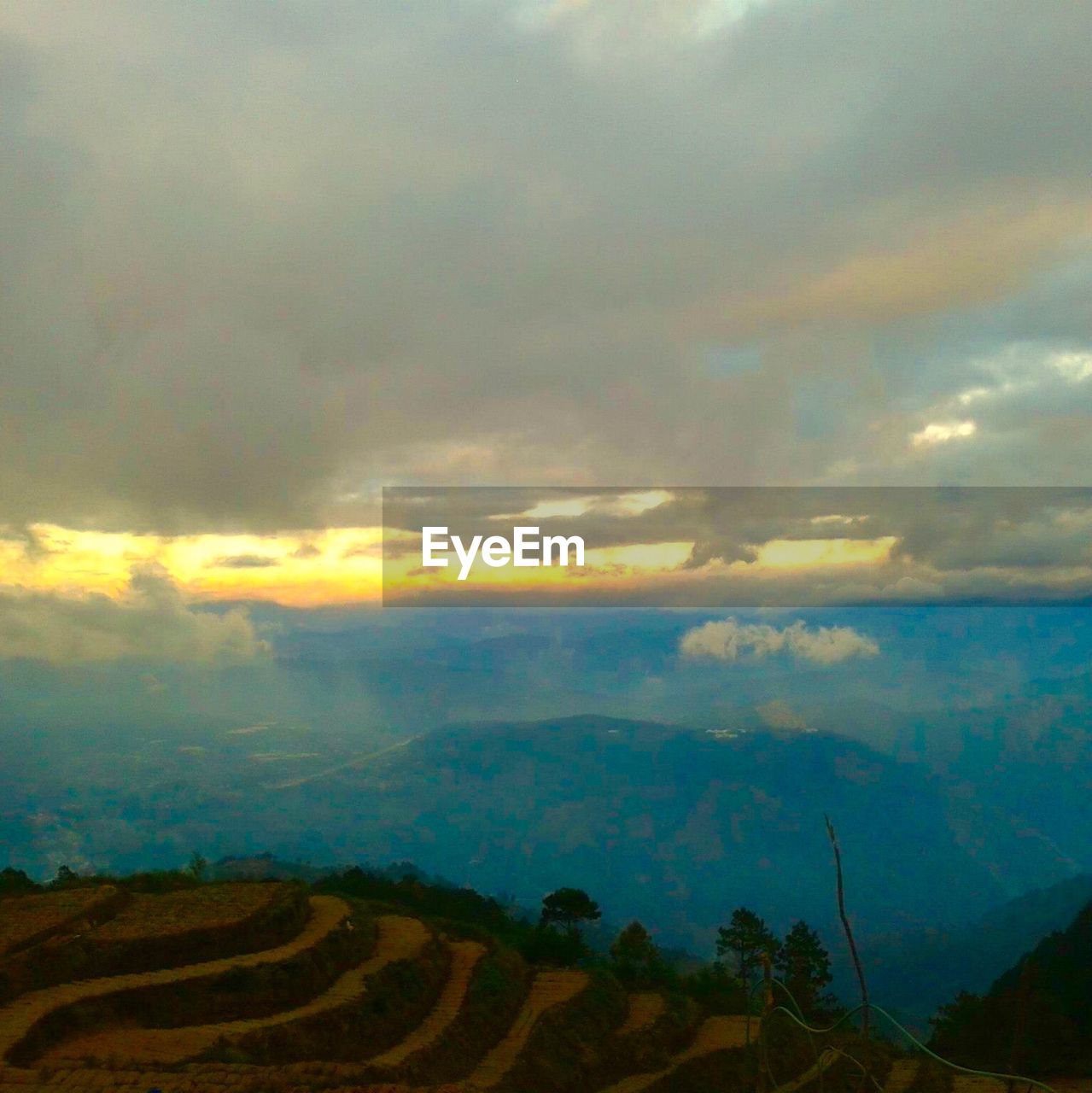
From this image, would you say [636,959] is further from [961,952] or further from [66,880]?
[961,952]

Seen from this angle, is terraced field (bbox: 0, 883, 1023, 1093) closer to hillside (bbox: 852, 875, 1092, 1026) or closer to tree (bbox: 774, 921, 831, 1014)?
tree (bbox: 774, 921, 831, 1014)

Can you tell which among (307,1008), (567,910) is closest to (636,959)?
(567,910)

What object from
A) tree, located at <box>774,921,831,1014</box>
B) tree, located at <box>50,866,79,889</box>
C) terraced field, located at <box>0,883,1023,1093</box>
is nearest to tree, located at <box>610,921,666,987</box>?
terraced field, located at <box>0,883,1023,1093</box>

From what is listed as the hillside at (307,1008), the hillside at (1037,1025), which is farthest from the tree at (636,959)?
the hillside at (1037,1025)

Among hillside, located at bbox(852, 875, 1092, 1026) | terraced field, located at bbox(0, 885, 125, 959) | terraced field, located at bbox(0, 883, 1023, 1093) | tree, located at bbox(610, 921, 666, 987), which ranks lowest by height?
hillside, located at bbox(852, 875, 1092, 1026)

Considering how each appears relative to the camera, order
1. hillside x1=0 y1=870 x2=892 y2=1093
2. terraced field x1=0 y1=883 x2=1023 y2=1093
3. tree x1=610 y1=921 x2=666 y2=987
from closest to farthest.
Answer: terraced field x1=0 y1=883 x2=1023 y2=1093
hillside x1=0 y1=870 x2=892 y2=1093
tree x1=610 y1=921 x2=666 y2=987

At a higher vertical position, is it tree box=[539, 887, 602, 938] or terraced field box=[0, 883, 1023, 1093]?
terraced field box=[0, 883, 1023, 1093]
